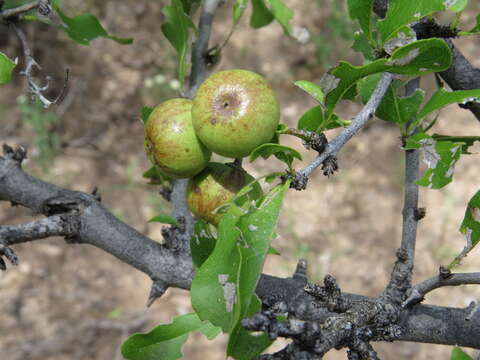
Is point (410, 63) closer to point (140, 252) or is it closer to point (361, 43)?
point (361, 43)

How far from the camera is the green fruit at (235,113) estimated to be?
1419 mm

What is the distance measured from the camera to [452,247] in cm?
462

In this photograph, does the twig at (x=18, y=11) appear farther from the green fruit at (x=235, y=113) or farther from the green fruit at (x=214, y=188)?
the green fruit at (x=214, y=188)

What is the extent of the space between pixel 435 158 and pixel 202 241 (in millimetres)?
697

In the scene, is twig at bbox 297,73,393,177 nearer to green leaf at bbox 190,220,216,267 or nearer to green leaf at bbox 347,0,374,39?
green leaf at bbox 347,0,374,39

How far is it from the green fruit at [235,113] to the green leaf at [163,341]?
0.51 metres

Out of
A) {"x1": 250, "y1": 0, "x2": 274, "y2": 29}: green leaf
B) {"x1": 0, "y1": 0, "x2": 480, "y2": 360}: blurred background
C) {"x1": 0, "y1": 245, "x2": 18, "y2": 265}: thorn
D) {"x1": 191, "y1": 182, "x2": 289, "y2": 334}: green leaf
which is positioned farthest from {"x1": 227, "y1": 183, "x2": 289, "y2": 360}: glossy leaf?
{"x1": 0, "y1": 0, "x2": 480, "y2": 360}: blurred background

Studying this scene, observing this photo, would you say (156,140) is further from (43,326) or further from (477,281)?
(43,326)

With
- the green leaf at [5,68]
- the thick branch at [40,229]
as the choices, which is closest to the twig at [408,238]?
the thick branch at [40,229]

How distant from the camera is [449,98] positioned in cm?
136

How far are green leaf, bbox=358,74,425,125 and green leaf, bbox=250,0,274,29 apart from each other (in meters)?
0.73

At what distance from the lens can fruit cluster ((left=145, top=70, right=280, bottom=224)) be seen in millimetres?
1426

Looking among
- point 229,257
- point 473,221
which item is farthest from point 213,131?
point 473,221

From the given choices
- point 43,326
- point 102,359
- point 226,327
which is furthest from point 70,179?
point 226,327
